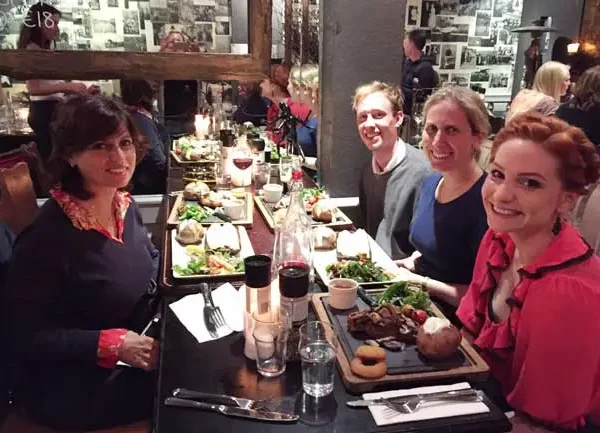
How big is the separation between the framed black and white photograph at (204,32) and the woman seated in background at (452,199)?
1244mm

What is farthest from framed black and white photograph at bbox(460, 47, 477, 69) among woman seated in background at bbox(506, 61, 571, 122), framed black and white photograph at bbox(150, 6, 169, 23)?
framed black and white photograph at bbox(150, 6, 169, 23)

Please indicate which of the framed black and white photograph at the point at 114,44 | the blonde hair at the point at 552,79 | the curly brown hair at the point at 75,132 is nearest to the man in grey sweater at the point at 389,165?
the framed black and white photograph at the point at 114,44

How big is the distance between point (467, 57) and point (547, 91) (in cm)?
230

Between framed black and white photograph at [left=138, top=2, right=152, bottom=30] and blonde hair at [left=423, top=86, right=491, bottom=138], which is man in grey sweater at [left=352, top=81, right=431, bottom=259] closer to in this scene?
blonde hair at [left=423, top=86, right=491, bottom=138]

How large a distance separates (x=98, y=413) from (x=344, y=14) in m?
2.12

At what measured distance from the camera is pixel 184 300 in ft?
5.33

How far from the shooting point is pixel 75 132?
1723mm

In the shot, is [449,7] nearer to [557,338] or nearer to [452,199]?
[452,199]

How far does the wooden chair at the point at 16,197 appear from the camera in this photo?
2260 millimetres

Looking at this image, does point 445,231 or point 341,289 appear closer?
point 341,289

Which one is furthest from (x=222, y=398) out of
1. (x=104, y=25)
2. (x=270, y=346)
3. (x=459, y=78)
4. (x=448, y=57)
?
(x=459, y=78)

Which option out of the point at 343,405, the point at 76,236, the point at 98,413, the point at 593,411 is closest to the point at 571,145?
the point at 593,411

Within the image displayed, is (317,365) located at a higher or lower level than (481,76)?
lower

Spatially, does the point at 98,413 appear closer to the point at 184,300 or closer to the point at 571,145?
the point at 184,300
